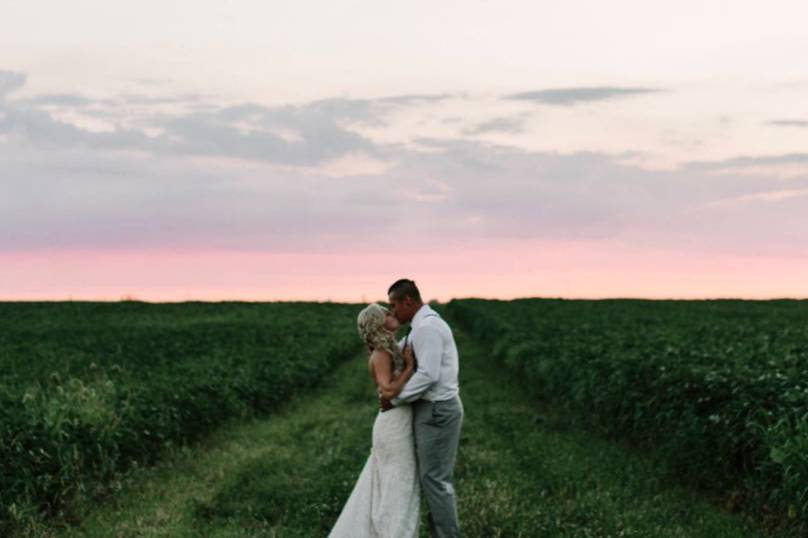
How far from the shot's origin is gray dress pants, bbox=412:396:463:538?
9383 millimetres

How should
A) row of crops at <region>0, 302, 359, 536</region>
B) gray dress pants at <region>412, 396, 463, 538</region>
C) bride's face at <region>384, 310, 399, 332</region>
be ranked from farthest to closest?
row of crops at <region>0, 302, 359, 536</region>, gray dress pants at <region>412, 396, 463, 538</region>, bride's face at <region>384, 310, 399, 332</region>

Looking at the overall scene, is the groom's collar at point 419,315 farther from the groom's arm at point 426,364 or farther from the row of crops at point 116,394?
the row of crops at point 116,394

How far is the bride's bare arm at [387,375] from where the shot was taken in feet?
30.1

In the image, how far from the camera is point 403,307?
361 inches

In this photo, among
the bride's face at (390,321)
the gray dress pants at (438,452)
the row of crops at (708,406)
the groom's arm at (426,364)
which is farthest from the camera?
the row of crops at (708,406)

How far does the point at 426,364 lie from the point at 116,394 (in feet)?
30.2

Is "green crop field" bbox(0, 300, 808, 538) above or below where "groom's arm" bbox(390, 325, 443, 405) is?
below

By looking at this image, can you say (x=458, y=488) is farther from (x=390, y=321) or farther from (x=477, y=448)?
(x=390, y=321)

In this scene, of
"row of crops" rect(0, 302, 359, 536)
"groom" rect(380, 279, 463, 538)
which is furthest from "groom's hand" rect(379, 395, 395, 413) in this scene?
"row of crops" rect(0, 302, 359, 536)

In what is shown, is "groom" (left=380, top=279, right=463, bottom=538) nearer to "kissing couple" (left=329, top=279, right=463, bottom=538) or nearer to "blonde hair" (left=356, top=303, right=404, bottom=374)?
"kissing couple" (left=329, top=279, right=463, bottom=538)

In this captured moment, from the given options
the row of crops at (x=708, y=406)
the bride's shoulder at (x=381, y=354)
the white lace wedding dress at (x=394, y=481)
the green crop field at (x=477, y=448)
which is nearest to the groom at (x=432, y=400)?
the white lace wedding dress at (x=394, y=481)

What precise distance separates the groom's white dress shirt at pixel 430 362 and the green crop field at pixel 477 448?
2.55 m

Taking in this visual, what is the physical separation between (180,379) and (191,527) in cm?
820

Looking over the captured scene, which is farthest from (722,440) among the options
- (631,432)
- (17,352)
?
(17,352)
